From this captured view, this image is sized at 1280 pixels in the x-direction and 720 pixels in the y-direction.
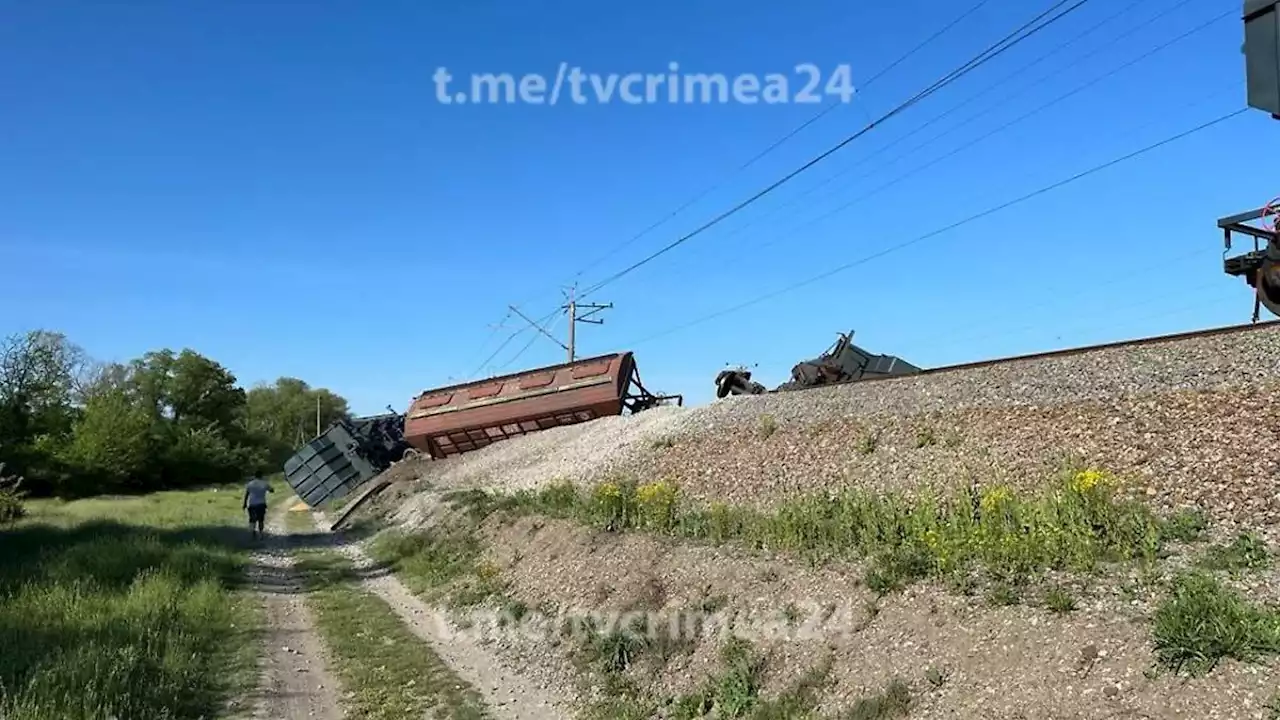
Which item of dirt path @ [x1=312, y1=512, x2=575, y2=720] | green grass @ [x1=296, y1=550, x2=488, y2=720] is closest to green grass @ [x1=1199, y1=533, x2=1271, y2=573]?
dirt path @ [x1=312, y1=512, x2=575, y2=720]

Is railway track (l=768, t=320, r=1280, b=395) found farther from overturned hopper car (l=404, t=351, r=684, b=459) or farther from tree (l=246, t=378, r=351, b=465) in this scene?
tree (l=246, t=378, r=351, b=465)

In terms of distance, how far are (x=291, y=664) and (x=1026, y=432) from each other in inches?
354

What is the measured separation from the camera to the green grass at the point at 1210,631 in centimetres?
499

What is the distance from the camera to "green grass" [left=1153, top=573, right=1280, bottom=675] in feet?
16.4

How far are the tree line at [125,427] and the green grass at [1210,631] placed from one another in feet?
199

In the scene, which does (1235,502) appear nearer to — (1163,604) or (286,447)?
(1163,604)

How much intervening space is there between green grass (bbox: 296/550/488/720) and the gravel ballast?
4959 millimetres

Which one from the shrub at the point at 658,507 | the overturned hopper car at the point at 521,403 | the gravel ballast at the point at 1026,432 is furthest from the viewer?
the overturned hopper car at the point at 521,403

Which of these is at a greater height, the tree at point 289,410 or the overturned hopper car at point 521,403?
the tree at point 289,410

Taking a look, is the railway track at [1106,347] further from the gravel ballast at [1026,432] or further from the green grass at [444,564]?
the green grass at [444,564]

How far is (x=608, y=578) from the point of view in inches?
424

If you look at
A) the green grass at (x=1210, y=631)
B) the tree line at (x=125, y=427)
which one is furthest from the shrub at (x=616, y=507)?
the tree line at (x=125, y=427)

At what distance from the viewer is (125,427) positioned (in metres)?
66.4

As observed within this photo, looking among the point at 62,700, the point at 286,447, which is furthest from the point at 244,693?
the point at 286,447
